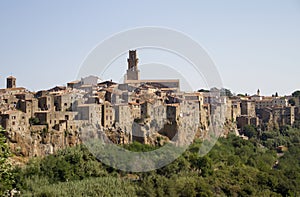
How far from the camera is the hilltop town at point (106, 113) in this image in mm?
16859

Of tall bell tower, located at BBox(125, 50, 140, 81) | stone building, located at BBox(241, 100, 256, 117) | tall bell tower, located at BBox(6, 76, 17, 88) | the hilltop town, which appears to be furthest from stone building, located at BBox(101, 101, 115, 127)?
stone building, located at BBox(241, 100, 256, 117)

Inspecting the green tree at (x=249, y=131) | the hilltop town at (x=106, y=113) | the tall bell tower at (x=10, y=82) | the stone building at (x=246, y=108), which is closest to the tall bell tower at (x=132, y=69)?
the hilltop town at (x=106, y=113)

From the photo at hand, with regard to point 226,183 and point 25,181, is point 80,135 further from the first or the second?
point 226,183

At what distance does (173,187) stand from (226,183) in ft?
10.4

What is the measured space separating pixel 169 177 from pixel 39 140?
5295 millimetres

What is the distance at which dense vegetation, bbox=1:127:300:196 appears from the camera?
14555 mm

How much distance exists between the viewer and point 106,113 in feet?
63.8

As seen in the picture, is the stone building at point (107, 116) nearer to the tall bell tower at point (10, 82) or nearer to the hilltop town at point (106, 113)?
the hilltop town at point (106, 113)

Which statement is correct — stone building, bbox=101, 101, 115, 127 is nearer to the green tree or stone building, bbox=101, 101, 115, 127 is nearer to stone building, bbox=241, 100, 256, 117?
the green tree

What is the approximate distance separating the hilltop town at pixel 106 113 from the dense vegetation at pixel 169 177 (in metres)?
0.81

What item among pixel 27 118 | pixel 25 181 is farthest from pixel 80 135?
pixel 25 181

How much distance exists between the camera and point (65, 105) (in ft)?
65.7

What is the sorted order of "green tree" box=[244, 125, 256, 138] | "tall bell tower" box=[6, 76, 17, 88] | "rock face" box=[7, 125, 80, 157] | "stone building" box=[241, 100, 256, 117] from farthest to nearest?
"stone building" box=[241, 100, 256, 117]
"green tree" box=[244, 125, 256, 138]
"tall bell tower" box=[6, 76, 17, 88]
"rock face" box=[7, 125, 80, 157]

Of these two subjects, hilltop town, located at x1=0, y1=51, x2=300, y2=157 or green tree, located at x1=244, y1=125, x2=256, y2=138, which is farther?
green tree, located at x1=244, y1=125, x2=256, y2=138
